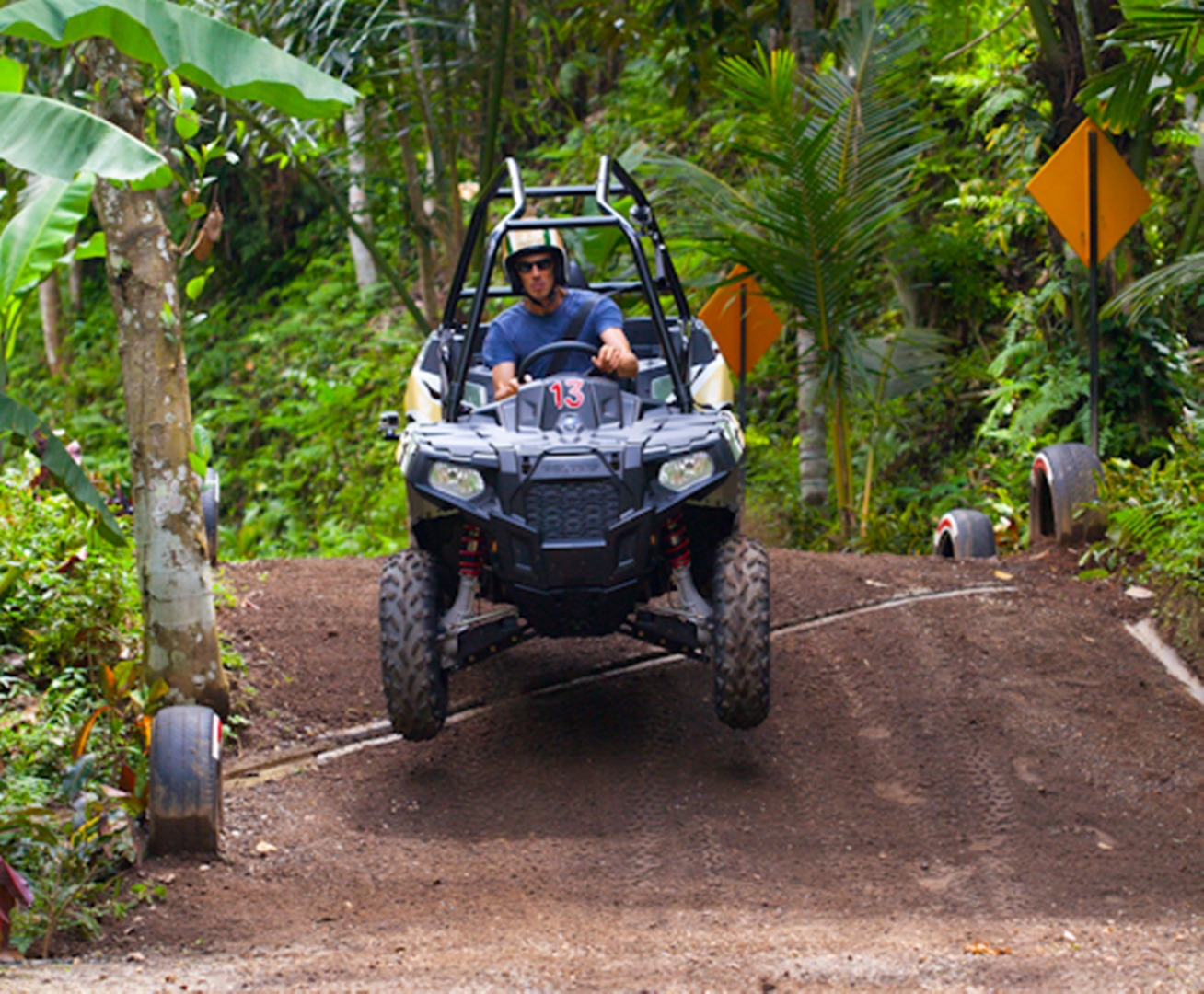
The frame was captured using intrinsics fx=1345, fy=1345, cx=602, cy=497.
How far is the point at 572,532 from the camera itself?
4875mm

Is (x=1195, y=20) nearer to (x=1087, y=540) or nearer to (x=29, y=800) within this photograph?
(x=1087, y=540)

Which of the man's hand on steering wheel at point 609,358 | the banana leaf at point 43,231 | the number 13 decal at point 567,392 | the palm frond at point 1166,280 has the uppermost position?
the banana leaf at point 43,231

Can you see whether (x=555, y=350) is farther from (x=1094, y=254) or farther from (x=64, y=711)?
(x=1094, y=254)

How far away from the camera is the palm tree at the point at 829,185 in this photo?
9.30 metres

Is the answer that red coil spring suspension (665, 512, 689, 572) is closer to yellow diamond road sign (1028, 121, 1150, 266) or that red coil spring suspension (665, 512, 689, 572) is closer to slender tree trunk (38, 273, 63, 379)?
yellow diamond road sign (1028, 121, 1150, 266)

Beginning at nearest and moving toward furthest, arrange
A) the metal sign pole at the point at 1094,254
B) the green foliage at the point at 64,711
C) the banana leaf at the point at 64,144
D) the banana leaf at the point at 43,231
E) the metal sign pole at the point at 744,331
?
the banana leaf at the point at 64,144
the green foliage at the point at 64,711
the banana leaf at the point at 43,231
the metal sign pole at the point at 1094,254
the metal sign pole at the point at 744,331

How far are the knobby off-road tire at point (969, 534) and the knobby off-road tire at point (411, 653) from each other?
4684mm

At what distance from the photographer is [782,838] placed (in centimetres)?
488

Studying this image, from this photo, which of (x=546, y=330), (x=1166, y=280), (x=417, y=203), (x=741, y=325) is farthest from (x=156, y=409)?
(x=417, y=203)

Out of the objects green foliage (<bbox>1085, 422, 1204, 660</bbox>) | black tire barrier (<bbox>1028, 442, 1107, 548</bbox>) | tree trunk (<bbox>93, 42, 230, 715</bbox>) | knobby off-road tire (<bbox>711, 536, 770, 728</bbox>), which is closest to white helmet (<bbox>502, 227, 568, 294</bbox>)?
tree trunk (<bbox>93, 42, 230, 715</bbox>)

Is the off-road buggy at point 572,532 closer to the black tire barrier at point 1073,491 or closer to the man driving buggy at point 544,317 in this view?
the man driving buggy at point 544,317

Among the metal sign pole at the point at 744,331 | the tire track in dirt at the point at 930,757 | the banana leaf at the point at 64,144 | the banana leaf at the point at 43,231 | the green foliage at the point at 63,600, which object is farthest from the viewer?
the metal sign pole at the point at 744,331

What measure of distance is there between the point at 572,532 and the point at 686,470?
0.50m

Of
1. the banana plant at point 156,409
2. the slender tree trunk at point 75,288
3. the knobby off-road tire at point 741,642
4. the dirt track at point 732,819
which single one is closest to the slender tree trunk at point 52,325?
the slender tree trunk at point 75,288
